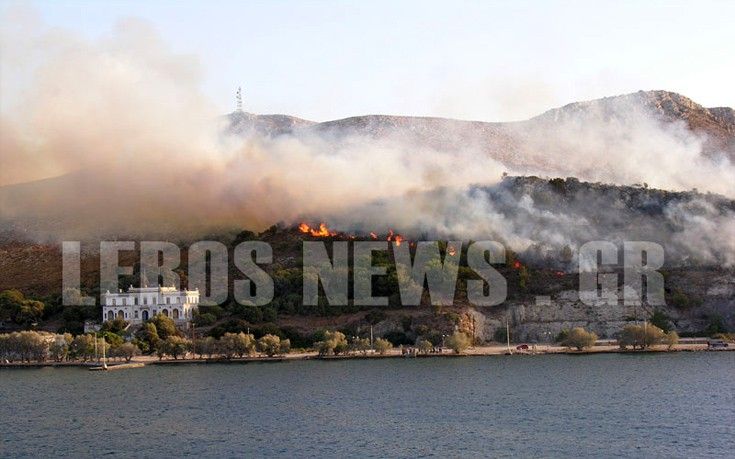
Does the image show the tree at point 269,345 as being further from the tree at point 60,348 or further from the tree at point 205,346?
the tree at point 60,348

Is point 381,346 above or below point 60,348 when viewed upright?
above

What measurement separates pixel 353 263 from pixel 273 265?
15.9 metres

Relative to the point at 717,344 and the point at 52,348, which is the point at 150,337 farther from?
the point at 717,344

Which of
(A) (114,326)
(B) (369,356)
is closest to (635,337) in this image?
(B) (369,356)

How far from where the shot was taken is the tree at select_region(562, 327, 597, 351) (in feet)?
459

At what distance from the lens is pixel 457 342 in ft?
459

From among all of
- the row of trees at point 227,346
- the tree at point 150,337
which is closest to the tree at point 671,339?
the row of trees at point 227,346

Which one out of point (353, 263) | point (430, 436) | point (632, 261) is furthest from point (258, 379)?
point (632, 261)

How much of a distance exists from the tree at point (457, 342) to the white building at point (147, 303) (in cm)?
4439

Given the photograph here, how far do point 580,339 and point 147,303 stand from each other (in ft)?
218

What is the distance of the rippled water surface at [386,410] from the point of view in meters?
74.7

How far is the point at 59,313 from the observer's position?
171250 millimetres

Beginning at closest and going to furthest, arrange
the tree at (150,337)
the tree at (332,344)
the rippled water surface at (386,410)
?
the rippled water surface at (386,410) < the tree at (332,344) < the tree at (150,337)

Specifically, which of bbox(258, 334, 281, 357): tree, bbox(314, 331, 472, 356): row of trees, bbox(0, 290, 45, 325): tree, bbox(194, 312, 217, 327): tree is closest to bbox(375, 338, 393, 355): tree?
bbox(314, 331, 472, 356): row of trees
